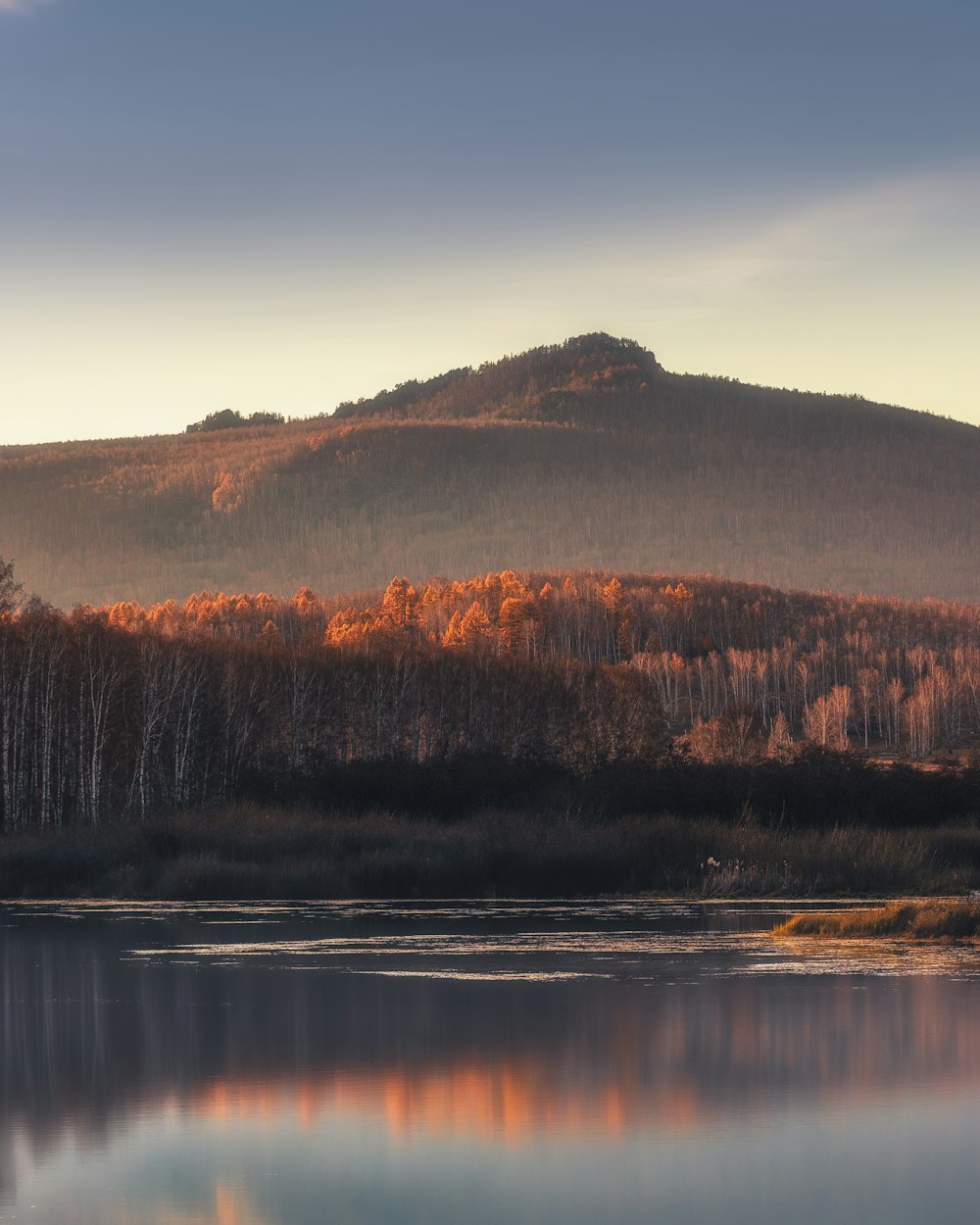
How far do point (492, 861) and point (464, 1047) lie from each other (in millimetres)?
23467

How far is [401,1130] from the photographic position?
63.7 feet

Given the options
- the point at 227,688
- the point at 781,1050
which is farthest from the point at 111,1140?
the point at 227,688

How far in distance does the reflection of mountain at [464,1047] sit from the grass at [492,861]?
15056mm

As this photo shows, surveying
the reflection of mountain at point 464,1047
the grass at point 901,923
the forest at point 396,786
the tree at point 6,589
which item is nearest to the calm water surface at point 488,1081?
the reflection of mountain at point 464,1047

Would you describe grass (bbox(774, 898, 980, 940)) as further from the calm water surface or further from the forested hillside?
the forested hillside

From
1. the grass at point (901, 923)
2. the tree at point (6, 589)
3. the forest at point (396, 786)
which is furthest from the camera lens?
the tree at point (6, 589)

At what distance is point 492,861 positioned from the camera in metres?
47.8

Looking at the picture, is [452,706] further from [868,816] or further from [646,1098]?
[646,1098]

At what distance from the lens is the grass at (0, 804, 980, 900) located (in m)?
47.0

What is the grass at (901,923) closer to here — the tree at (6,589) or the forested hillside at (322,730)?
the forested hillside at (322,730)

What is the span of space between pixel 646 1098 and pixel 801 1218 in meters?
5.07

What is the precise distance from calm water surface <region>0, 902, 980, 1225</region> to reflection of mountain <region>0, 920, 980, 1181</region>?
7 centimetres

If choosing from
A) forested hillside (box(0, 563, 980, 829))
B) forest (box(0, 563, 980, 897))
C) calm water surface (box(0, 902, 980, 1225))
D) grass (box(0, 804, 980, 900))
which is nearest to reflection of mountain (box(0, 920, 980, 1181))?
calm water surface (box(0, 902, 980, 1225))

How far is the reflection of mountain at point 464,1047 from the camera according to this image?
2080 cm
